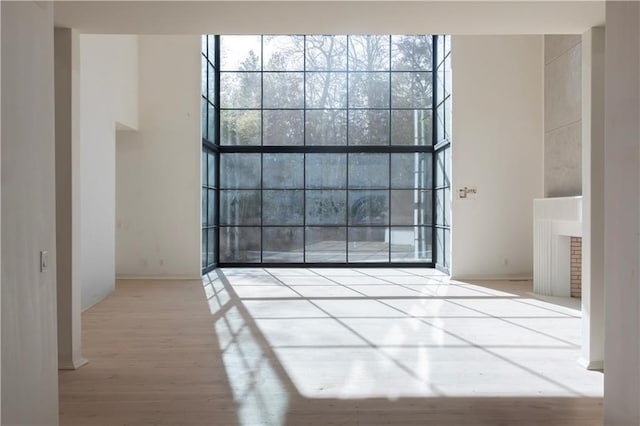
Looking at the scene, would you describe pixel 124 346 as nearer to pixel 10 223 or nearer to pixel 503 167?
pixel 10 223

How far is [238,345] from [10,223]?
308 cm

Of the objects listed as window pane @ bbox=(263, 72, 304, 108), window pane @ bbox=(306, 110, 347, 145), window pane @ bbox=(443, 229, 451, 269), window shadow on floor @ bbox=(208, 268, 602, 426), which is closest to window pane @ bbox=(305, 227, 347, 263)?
window pane @ bbox=(306, 110, 347, 145)

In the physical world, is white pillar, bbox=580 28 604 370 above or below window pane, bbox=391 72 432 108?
below

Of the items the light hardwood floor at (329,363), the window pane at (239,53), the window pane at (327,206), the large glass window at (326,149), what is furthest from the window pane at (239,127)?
the light hardwood floor at (329,363)

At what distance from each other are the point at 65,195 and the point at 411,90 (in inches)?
340

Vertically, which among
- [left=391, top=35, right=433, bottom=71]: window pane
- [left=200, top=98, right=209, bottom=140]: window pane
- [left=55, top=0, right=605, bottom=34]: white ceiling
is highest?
[left=391, top=35, right=433, bottom=71]: window pane

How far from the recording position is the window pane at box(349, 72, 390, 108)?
11.7 meters

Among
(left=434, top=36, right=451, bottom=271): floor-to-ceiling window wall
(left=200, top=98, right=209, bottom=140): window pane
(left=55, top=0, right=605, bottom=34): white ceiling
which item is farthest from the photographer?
(left=434, top=36, right=451, bottom=271): floor-to-ceiling window wall

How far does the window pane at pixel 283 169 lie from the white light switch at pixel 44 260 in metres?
8.94

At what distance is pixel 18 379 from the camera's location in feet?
7.98

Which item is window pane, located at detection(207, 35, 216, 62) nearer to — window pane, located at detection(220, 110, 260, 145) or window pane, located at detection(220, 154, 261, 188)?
window pane, located at detection(220, 110, 260, 145)

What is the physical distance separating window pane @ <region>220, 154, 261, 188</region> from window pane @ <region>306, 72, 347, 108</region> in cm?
178

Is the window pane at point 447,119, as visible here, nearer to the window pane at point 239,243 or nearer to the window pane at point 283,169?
the window pane at point 283,169

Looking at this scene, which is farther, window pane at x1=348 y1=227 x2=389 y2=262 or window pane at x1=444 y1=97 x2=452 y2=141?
window pane at x1=348 y1=227 x2=389 y2=262
